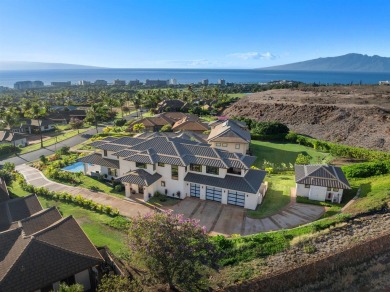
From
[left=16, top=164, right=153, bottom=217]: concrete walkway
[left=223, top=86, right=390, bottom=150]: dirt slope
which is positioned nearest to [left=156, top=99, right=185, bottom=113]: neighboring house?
[left=223, top=86, right=390, bottom=150]: dirt slope

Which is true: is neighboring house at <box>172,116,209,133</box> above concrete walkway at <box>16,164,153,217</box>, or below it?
above

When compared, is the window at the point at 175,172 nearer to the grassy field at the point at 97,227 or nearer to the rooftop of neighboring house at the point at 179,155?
the rooftop of neighboring house at the point at 179,155

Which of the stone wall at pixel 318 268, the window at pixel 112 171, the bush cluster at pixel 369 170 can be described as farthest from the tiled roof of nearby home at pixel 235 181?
the bush cluster at pixel 369 170

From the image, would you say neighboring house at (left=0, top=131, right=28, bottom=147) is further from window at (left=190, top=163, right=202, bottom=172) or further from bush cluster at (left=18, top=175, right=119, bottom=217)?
window at (left=190, top=163, right=202, bottom=172)

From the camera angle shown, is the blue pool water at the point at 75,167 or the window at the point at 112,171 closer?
the window at the point at 112,171

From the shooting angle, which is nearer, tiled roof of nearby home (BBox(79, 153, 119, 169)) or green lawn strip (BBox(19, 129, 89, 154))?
tiled roof of nearby home (BBox(79, 153, 119, 169))

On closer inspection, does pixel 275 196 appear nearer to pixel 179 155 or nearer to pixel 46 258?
pixel 179 155
